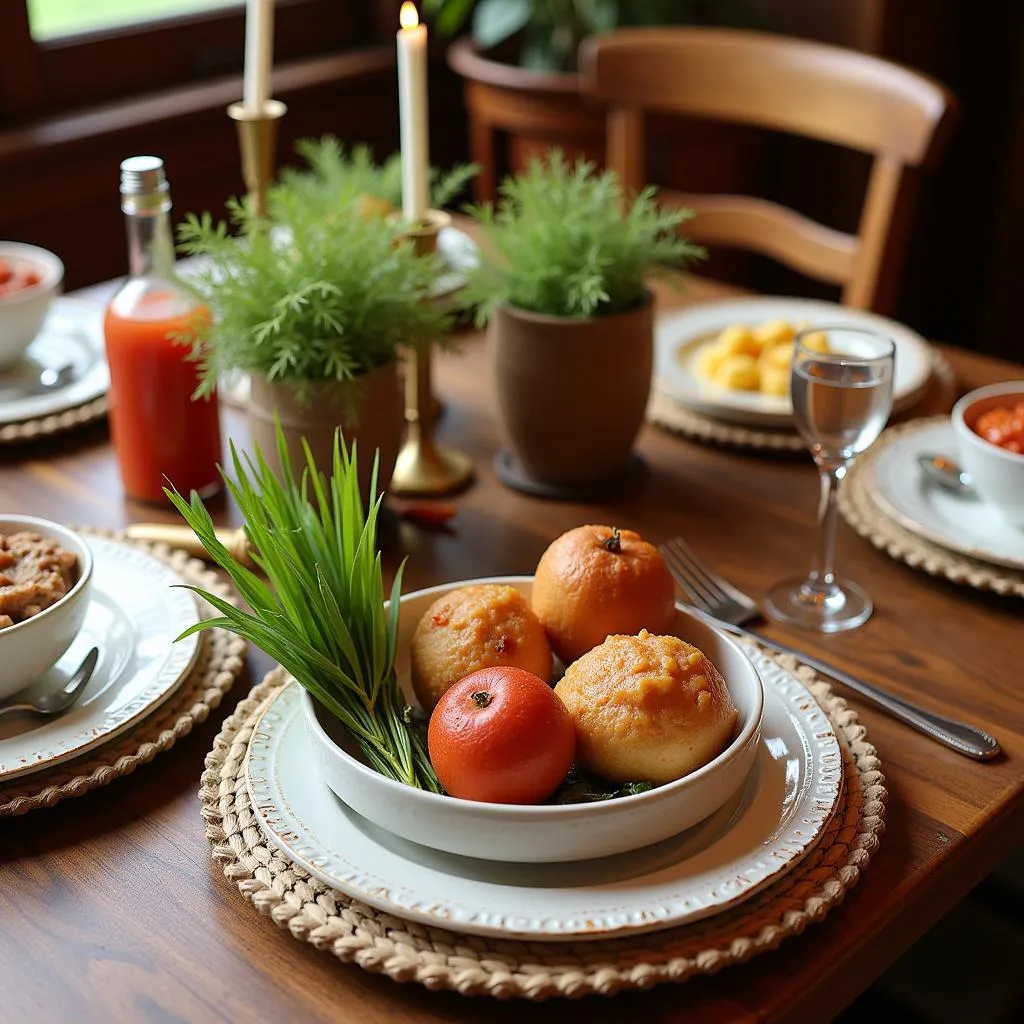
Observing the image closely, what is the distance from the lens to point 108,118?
2.47 metres

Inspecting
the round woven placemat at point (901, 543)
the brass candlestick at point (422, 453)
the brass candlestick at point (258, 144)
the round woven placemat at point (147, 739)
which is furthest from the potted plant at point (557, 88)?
the round woven placemat at point (147, 739)

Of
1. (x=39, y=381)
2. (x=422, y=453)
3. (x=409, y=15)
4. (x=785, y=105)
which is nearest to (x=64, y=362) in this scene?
(x=39, y=381)

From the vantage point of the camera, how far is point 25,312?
4.30 ft

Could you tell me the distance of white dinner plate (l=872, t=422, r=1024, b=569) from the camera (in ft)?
3.41

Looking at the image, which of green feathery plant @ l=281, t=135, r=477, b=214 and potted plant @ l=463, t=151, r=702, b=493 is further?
green feathery plant @ l=281, t=135, r=477, b=214

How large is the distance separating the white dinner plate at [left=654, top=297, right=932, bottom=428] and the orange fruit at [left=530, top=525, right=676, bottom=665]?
470mm

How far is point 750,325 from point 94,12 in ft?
5.74

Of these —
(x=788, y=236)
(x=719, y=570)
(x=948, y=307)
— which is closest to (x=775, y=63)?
(x=788, y=236)

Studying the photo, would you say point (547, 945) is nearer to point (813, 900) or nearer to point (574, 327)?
point (813, 900)

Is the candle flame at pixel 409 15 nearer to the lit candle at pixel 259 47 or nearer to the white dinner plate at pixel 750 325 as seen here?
the lit candle at pixel 259 47

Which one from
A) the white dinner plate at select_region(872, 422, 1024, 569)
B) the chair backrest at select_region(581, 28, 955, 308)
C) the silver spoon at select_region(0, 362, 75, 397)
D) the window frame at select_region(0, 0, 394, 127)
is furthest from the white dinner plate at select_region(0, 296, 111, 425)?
the window frame at select_region(0, 0, 394, 127)

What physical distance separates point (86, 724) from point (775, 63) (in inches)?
53.5

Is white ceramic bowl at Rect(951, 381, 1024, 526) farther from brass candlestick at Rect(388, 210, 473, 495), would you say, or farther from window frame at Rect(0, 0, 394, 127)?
window frame at Rect(0, 0, 394, 127)

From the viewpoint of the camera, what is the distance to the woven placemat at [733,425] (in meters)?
1.26
